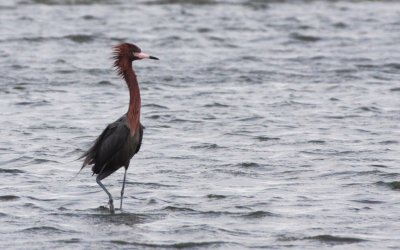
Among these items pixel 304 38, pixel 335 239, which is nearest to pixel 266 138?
pixel 335 239

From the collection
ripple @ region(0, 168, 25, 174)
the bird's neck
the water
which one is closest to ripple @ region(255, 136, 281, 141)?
the water

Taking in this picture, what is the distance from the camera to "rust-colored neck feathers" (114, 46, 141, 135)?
420 inches

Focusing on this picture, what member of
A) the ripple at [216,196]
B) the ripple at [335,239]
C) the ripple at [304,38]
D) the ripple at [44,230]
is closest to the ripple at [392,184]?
the ripple at [216,196]

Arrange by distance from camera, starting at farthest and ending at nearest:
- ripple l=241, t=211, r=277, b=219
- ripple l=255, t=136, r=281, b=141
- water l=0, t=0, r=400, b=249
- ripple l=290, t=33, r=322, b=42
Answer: ripple l=290, t=33, r=322, b=42 < ripple l=255, t=136, r=281, b=141 < ripple l=241, t=211, r=277, b=219 < water l=0, t=0, r=400, b=249

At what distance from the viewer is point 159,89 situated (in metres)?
17.7

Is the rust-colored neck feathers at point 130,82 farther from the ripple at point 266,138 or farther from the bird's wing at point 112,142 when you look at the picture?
the ripple at point 266,138

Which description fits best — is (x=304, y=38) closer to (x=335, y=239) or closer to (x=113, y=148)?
(x=113, y=148)

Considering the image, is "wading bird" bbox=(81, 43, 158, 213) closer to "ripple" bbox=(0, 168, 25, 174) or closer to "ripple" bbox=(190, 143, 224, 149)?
"ripple" bbox=(0, 168, 25, 174)

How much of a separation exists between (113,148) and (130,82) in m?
0.72

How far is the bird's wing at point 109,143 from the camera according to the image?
10570 millimetres

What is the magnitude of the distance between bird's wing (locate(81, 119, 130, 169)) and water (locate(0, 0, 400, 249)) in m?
0.45

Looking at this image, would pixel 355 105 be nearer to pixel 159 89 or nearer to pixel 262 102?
pixel 262 102

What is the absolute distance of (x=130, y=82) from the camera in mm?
10945

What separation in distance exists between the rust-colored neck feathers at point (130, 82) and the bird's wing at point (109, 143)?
90 millimetres
